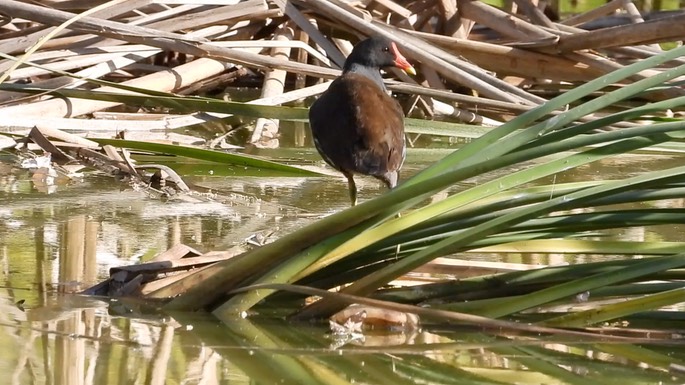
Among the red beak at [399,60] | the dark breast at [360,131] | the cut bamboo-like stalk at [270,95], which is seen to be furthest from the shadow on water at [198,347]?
the cut bamboo-like stalk at [270,95]

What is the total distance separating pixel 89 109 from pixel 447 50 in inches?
70.5

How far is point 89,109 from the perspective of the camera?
4668 millimetres

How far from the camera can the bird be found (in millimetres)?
3174

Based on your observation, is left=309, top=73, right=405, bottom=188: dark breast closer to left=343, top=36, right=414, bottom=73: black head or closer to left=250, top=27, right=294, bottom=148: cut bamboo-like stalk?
left=343, top=36, right=414, bottom=73: black head

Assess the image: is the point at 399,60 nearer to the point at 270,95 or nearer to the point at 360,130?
the point at 270,95

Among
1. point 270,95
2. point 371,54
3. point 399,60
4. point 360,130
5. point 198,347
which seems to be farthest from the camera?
point 270,95

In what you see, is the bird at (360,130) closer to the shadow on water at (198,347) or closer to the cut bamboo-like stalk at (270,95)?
the shadow on water at (198,347)

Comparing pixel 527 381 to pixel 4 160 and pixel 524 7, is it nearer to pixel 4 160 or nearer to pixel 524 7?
pixel 4 160

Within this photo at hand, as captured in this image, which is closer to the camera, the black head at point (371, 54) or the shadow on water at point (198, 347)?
the shadow on water at point (198, 347)

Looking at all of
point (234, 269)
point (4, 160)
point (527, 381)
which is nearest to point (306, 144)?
point (4, 160)

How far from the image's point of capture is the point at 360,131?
3.18m

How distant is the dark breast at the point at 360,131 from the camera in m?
3.17

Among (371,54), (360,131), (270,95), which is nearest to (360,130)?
(360,131)

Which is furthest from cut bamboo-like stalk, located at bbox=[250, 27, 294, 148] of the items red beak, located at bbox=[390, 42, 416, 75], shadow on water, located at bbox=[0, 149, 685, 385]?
shadow on water, located at bbox=[0, 149, 685, 385]
